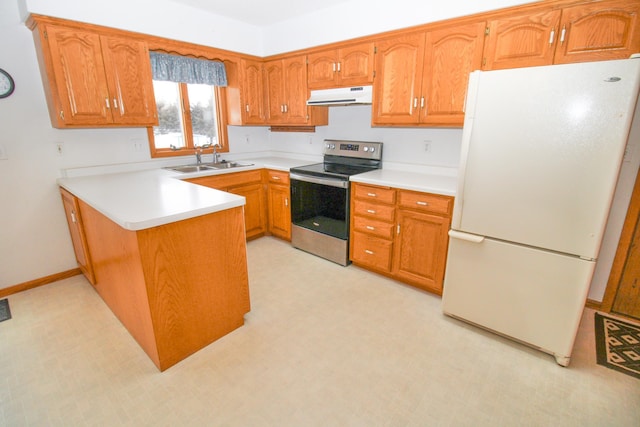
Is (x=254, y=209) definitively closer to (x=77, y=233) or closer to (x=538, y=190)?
(x=77, y=233)

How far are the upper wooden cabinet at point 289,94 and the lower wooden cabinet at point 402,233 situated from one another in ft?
3.87

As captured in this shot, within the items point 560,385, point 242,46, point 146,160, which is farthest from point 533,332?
point 242,46

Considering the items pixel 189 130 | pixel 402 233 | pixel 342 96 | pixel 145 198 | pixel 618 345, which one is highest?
pixel 342 96

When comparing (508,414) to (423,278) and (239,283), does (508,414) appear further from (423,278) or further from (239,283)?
(239,283)

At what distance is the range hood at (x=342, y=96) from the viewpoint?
2.88 metres

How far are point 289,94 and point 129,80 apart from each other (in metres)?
1.60

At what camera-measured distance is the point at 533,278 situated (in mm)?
1870

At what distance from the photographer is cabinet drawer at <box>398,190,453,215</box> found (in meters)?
2.35

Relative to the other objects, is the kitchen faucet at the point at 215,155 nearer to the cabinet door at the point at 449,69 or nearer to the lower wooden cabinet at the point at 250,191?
the lower wooden cabinet at the point at 250,191

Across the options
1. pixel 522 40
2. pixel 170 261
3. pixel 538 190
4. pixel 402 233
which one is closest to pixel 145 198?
pixel 170 261

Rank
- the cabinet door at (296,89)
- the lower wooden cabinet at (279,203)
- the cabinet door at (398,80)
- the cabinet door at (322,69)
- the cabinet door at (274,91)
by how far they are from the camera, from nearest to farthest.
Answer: the cabinet door at (398,80), the cabinet door at (322,69), the cabinet door at (296,89), the lower wooden cabinet at (279,203), the cabinet door at (274,91)

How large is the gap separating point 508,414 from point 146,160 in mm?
3623

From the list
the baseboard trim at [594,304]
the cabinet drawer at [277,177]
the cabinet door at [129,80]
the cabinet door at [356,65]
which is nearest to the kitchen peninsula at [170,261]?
the cabinet door at [129,80]

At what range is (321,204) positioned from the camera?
10.5 ft
